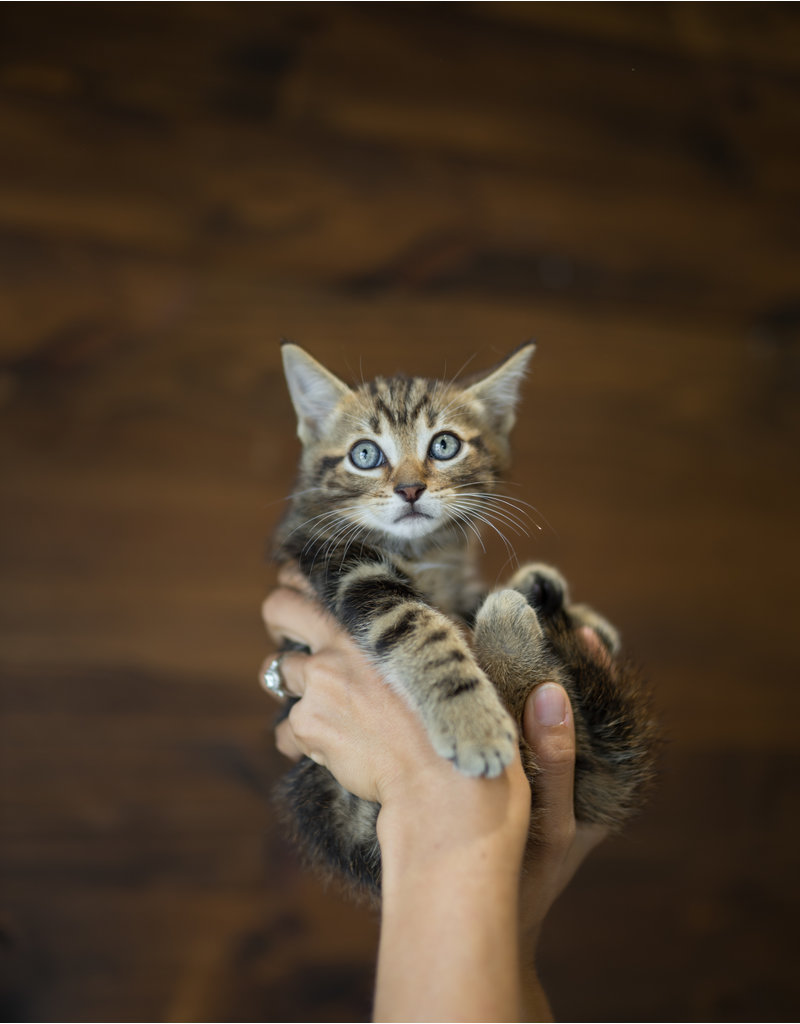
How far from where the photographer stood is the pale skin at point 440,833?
0.85 metres

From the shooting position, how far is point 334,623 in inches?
52.1

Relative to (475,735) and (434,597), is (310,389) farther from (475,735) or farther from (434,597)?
(475,735)

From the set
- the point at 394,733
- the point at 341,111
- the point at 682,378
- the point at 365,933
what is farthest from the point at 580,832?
the point at 341,111

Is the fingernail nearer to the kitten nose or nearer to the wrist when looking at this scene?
the wrist

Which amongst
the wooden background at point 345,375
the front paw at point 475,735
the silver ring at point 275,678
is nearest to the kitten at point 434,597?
the front paw at point 475,735

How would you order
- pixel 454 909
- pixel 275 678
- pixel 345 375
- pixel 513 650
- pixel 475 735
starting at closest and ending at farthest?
pixel 454 909
pixel 475 735
pixel 513 650
pixel 275 678
pixel 345 375

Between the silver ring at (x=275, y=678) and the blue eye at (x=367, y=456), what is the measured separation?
42 cm

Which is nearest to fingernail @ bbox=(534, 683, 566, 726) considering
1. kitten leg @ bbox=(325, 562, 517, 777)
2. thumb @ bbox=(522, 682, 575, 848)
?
thumb @ bbox=(522, 682, 575, 848)

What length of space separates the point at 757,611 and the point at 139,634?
7.02 ft

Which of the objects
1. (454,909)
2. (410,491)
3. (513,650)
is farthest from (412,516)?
(454,909)

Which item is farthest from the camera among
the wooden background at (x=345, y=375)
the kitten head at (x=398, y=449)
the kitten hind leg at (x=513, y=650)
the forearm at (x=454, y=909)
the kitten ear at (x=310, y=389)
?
the wooden background at (x=345, y=375)

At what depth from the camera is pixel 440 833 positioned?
0.95 meters

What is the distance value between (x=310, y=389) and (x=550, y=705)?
771 millimetres

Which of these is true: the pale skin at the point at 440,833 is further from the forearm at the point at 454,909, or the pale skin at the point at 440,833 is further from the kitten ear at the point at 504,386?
Answer: the kitten ear at the point at 504,386
